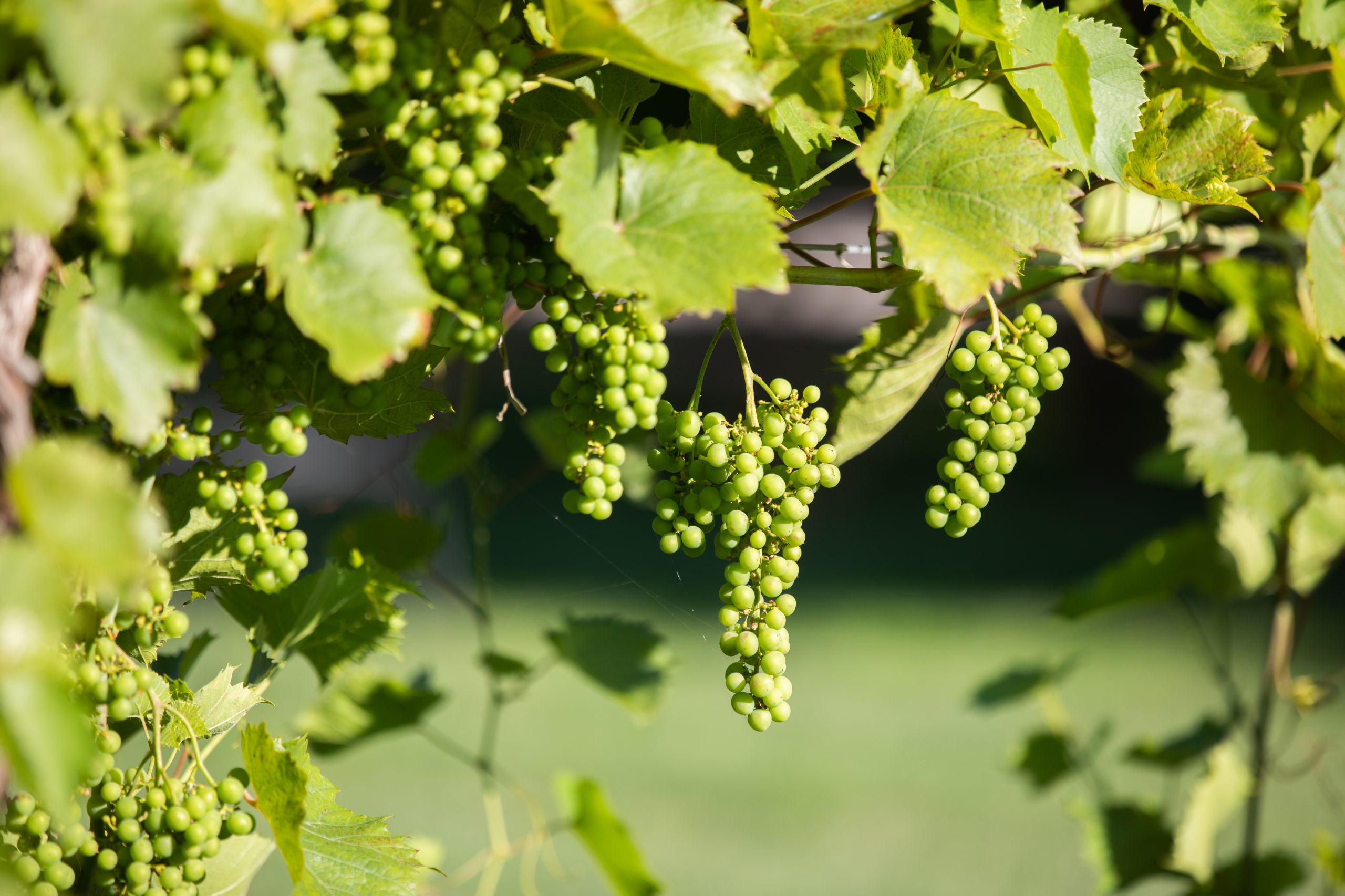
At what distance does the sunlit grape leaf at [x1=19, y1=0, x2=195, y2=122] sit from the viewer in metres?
0.32

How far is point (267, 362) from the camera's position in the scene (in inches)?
18.9

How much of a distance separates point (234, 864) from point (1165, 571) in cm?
126

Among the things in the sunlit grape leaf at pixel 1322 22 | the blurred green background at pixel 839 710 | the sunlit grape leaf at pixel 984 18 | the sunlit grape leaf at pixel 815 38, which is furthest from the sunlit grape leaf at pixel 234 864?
the sunlit grape leaf at pixel 1322 22

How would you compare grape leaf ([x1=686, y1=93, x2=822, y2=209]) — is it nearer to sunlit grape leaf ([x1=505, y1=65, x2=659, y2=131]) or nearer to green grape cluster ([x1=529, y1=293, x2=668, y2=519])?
sunlit grape leaf ([x1=505, y1=65, x2=659, y2=131])

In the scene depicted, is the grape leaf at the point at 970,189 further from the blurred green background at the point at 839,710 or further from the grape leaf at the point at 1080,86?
the blurred green background at the point at 839,710

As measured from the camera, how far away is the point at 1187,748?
4.95 ft

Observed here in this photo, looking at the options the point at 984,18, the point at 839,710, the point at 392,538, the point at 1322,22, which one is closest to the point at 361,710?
the point at 392,538

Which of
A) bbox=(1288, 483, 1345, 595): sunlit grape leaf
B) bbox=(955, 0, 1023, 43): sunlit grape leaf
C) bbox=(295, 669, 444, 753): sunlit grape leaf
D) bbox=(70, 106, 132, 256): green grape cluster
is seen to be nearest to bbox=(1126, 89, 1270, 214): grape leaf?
bbox=(955, 0, 1023, 43): sunlit grape leaf

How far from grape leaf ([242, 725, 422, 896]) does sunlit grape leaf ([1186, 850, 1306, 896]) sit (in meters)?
1.18

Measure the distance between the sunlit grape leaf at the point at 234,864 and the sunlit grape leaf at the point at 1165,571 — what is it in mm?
1113

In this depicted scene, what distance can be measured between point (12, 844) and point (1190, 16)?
0.89 m

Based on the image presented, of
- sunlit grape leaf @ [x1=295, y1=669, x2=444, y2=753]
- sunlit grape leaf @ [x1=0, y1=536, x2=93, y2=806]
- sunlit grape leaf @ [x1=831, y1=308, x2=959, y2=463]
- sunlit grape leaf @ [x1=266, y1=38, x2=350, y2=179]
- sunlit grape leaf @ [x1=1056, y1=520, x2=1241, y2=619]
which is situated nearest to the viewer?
sunlit grape leaf @ [x1=0, y1=536, x2=93, y2=806]

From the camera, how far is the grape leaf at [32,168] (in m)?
0.32

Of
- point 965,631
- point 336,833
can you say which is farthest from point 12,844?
point 965,631
